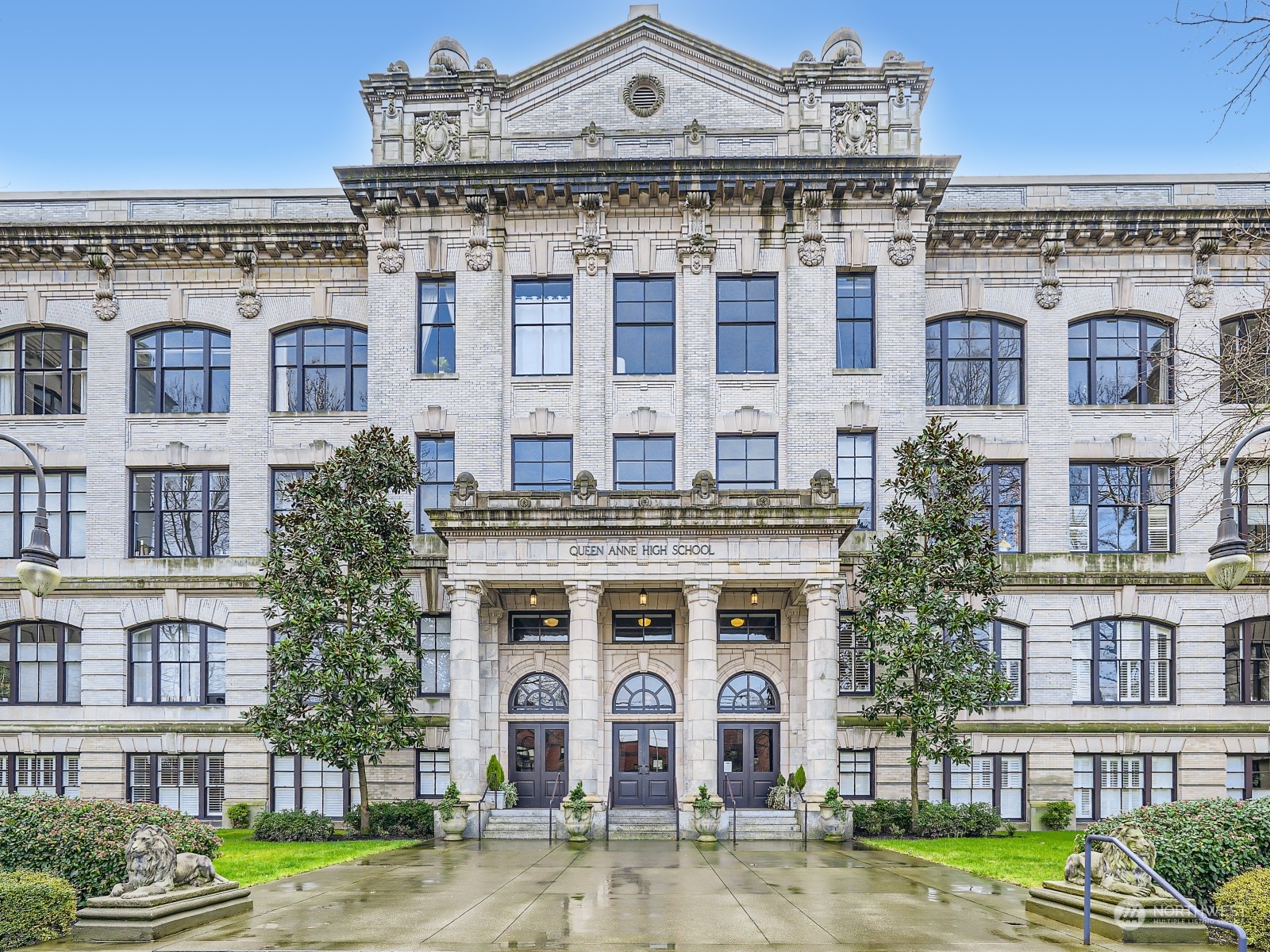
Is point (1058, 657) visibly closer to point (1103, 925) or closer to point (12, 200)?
point (1103, 925)

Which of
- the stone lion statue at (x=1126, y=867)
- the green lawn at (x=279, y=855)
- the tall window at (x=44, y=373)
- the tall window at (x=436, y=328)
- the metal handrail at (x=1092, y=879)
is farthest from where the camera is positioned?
the tall window at (x=44, y=373)

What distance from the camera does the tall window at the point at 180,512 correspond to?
34.0 m

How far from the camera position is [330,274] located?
113 feet

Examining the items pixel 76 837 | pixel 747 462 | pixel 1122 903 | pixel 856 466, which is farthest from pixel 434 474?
pixel 1122 903

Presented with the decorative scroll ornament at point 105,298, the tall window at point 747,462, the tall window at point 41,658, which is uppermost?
the decorative scroll ornament at point 105,298

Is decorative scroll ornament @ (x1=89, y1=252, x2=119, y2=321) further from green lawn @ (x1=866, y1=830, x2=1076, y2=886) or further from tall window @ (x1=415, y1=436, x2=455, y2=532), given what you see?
green lawn @ (x1=866, y1=830, x2=1076, y2=886)

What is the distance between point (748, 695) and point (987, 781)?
7.12m

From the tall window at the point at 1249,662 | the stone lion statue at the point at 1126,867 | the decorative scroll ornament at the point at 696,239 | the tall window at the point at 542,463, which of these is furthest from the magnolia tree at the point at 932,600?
the stone lion statue at the point at 1126,867

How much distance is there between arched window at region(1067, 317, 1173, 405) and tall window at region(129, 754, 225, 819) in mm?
26834

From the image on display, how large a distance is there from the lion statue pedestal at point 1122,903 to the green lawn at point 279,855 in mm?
13278

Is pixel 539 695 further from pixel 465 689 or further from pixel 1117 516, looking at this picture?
pixel 1117 516

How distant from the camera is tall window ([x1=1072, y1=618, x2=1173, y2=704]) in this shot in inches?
1288

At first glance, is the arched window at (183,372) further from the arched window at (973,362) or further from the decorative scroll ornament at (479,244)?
the arched window at (973,362)

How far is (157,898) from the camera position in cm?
1550
